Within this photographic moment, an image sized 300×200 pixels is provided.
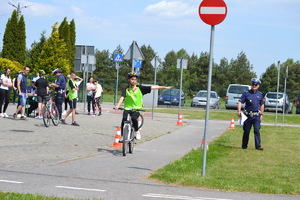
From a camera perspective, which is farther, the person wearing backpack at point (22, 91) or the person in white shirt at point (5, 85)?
the person in white shirt at point (5, 85)

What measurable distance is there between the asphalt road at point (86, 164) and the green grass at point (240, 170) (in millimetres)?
333

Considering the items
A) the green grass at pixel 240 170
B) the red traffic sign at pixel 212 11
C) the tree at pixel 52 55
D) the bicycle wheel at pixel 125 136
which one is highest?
the tree at pixel 52 55

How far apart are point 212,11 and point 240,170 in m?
3.01

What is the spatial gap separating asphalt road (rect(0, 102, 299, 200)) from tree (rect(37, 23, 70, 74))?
90.8 ft

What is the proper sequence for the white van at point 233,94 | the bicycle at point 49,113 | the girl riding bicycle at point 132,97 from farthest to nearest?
the white van at point 233,94
the bicycle at point 49,113
the girl riding bicycle at point 132,97

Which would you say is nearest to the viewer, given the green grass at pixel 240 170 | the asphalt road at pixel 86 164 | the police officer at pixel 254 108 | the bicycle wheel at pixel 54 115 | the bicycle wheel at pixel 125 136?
the asphalt road at pixel 86 164

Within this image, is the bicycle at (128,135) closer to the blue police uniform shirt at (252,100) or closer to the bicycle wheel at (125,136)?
the bicycle wheel at (125,136)

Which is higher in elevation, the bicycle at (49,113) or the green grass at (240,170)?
the bicycle at (49,113)

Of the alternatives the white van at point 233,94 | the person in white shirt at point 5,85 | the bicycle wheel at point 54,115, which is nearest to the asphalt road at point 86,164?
the bicycle wheel at point 54,115

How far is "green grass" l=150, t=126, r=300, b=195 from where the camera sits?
8.37 m

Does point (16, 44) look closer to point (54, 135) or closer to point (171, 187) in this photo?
point (54, 135)

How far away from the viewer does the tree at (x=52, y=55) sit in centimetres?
4538

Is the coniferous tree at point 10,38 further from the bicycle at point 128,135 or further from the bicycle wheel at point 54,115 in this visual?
the bicycle at point 128,135

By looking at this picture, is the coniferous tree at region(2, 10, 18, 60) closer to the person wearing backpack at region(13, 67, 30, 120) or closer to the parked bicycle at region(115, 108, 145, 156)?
the person wearing backpack at region(13, 67, 30, 120)
